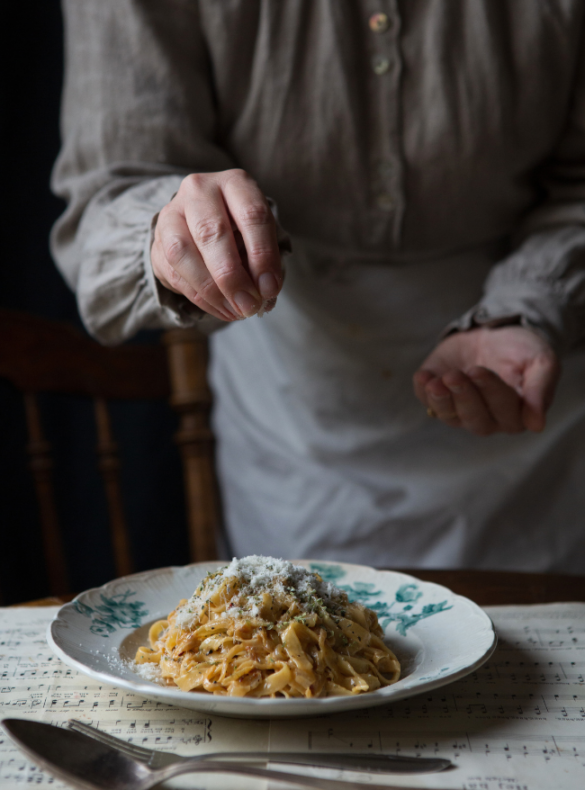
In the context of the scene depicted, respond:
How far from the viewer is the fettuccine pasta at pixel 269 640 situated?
48cm

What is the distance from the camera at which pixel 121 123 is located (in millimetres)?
933

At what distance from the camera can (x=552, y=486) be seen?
1.15 metres

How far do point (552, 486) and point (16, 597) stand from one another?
1.03 meters

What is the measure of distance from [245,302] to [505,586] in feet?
1.38

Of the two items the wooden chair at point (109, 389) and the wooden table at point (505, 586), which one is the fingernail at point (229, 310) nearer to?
the wooden table at point (505, 586)

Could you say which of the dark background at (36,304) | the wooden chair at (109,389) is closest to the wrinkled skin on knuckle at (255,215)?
the wooden chair at (109,389)

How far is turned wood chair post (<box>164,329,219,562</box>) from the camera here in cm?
122

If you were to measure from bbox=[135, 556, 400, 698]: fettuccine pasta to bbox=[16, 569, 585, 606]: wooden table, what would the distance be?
189 millimetres

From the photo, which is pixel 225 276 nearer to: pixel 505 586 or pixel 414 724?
pixel 414 724

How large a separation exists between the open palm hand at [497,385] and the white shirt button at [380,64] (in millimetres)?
381

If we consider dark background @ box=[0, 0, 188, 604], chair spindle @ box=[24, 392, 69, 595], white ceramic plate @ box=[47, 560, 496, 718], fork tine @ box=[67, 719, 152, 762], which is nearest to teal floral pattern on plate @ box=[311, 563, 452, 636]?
white ceramic plate @ box=[47, 560, 496, 718]

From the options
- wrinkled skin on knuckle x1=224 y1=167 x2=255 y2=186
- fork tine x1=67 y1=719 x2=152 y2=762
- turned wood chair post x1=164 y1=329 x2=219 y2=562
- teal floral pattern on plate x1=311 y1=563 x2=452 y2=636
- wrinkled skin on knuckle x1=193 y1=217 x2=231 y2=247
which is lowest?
turned wood chair post x1=164 y1=329 x2=219 y2=562

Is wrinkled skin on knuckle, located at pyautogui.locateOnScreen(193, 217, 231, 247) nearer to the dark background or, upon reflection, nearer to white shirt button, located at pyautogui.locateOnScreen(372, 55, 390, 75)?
white shirt button, located at pyautogui.locateOnScreen(372, 55, 390, 75)

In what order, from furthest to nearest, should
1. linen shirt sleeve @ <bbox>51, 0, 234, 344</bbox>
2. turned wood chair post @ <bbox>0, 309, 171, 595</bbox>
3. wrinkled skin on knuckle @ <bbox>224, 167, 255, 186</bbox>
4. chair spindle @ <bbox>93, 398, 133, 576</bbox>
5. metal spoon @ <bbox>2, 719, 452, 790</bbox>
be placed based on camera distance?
1. chair spindle @ <bbox>93, 398, 133, 576</bbox>
2. turned wood chair post @ <bbox>0, 309, 171, 595</bbox>
3. linen shirt sleeve @ <bbox>51, 0, 234, 344</bbox>
4. wrinkled skin on knuckle @ <bbox>224, 167, 255, 186</bbox>
5. metal spoon @ <bbox>2, 719, 452, 790</bbox>
